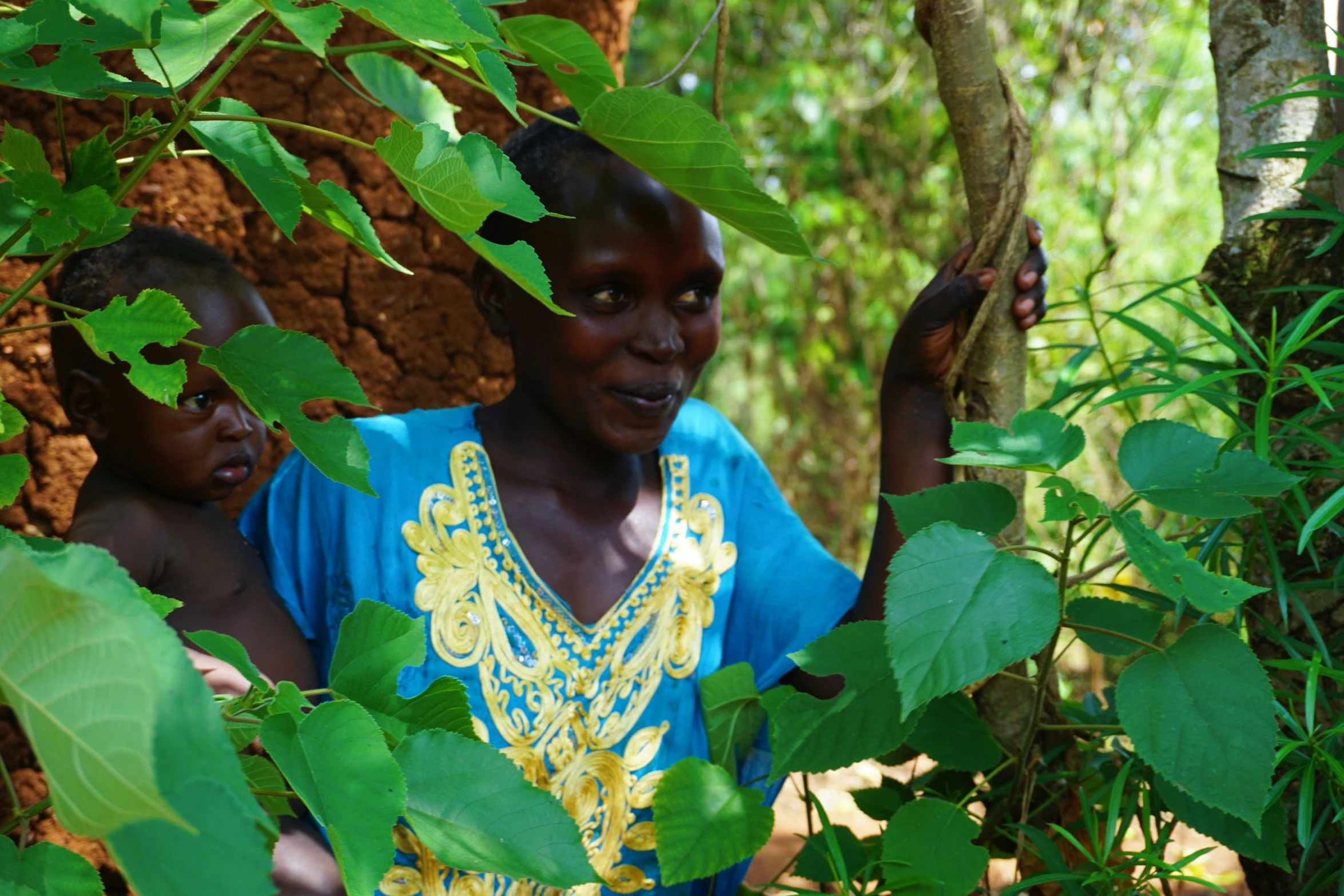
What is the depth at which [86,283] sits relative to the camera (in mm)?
1462

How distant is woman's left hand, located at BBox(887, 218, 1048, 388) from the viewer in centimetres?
157

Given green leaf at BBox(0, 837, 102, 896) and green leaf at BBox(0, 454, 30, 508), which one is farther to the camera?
green leaf at BBox(0, 454, 30, 508)

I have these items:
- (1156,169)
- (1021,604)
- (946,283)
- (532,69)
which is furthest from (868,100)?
(1021,604)

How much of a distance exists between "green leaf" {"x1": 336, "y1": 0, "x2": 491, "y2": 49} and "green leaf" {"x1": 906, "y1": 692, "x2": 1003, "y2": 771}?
3.54ft

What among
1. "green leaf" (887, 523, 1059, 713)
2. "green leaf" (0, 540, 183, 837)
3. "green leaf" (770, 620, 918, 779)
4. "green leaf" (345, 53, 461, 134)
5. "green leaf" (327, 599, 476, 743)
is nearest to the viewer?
"green leaf" (0, 540, 183, 837)

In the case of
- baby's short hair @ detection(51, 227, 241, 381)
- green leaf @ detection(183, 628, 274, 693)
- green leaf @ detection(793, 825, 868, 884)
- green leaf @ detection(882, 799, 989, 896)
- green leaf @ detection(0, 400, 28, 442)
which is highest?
baby's short hair @ detection(51, 227, 241, 381)

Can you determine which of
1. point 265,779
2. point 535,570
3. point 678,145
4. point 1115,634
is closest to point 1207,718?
point 1115,634

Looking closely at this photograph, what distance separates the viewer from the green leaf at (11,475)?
0.81 m

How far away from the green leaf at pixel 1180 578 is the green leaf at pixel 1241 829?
0.25 metres

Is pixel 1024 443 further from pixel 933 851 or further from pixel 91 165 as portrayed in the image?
pixel 91 165

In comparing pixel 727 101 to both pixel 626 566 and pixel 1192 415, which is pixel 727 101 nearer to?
pixel 1192 415

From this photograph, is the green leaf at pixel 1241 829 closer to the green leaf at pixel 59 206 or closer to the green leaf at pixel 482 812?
the green leaf at pixel 482 812

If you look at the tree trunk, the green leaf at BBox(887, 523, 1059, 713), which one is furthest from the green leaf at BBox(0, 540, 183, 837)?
the tree trunk

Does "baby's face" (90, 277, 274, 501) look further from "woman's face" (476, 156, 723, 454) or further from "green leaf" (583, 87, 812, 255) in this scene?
"green leaf" (583, 87, 812, 255)
